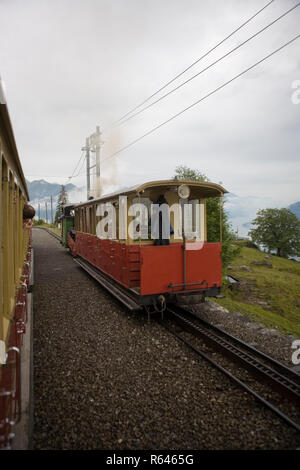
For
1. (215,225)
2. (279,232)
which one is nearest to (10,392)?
(215,225)

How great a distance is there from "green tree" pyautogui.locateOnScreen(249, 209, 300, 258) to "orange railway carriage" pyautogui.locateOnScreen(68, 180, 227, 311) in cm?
4584

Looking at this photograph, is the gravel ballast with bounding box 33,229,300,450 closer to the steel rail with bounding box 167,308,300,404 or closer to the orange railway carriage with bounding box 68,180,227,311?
the steel rail with bounding box 167,308,300,404

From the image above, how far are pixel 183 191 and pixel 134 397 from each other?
4357 millimetres

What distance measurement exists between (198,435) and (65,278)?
338 inches

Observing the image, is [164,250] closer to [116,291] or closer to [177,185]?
[177,185]

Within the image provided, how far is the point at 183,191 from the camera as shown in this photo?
657 centimetres

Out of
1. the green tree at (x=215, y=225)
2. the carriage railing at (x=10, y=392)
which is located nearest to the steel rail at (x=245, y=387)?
the carriage railing at (x=10, y=392)

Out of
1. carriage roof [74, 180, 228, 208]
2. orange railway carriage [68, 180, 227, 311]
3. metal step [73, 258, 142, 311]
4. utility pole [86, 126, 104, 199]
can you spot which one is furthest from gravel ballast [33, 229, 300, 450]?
utility pole [86, 126, 104, 199]

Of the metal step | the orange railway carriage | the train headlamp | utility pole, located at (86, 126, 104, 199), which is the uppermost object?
utility pole, located at (86, 126, 104, 199)

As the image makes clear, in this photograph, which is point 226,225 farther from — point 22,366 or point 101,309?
point 22,366

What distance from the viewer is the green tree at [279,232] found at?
47719 mm

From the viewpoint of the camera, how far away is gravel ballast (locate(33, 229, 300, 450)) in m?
3.02

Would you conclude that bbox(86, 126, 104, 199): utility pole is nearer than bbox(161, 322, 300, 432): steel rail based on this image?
No

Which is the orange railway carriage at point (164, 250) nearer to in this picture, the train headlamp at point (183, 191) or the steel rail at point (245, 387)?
the train headlamp at point (183, 191)
